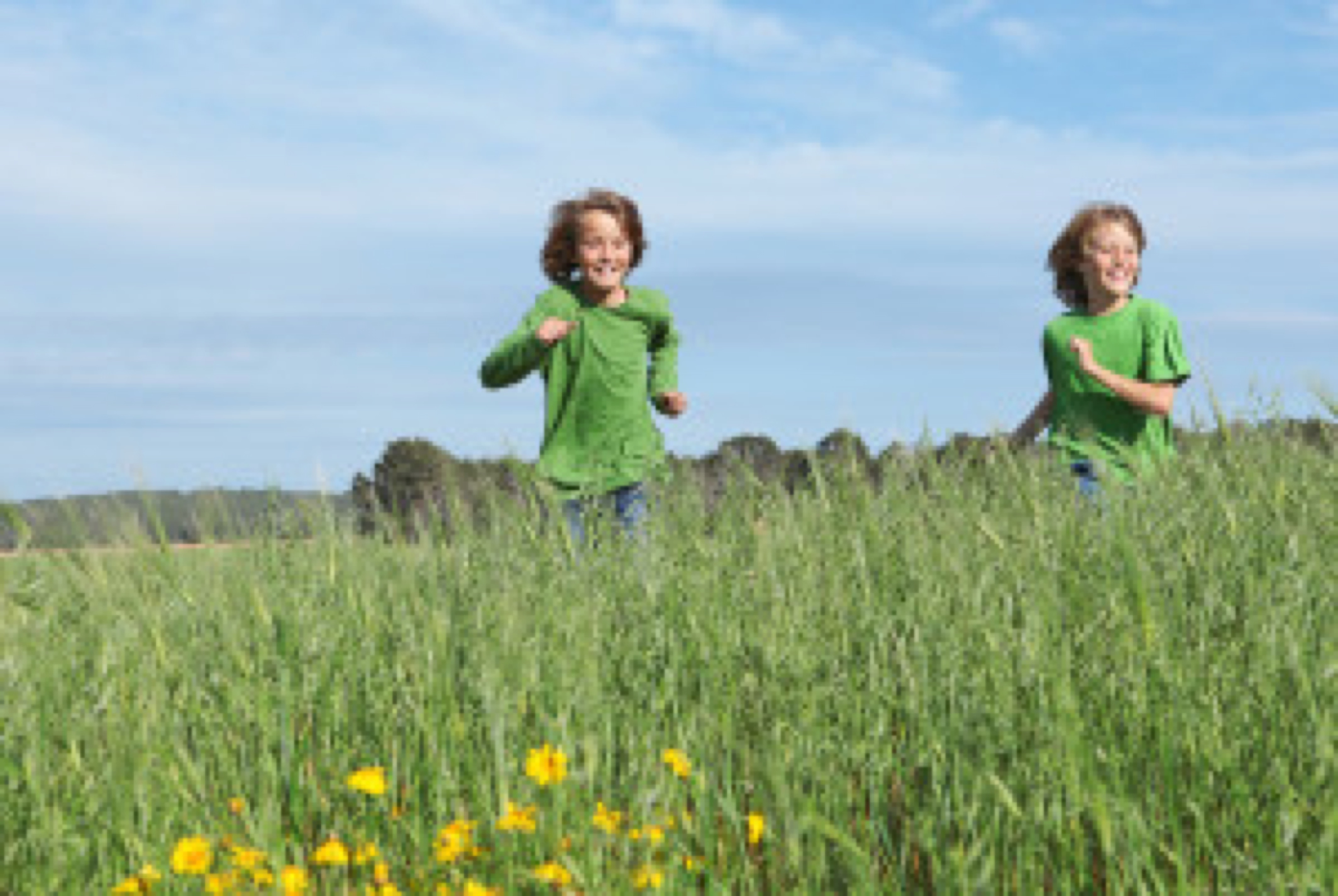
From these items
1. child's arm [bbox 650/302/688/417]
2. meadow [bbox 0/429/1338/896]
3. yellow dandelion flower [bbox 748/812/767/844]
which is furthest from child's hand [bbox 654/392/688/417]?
yellow dandelion flower [bbox 748/812/767/844]

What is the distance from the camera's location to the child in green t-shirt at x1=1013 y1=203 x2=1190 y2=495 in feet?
21.6

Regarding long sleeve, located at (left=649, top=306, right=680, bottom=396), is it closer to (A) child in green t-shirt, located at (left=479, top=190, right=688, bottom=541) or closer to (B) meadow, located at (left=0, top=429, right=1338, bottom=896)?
(A) child in green t-shirt, located at (left=479, top=190, right=688, bottom=541)

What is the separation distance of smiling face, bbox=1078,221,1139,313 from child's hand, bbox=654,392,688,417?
2257mm

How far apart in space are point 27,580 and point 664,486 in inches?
77.4

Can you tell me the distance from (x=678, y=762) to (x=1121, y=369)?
5.05m

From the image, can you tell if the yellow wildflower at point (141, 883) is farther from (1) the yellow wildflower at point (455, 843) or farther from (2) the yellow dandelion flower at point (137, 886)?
(1) the yellow wildflower at point (455, 843)

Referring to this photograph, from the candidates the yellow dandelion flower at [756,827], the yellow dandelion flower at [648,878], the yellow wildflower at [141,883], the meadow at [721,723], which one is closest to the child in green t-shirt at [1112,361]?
the meadow at [721,723]

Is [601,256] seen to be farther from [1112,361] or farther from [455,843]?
[455,843]

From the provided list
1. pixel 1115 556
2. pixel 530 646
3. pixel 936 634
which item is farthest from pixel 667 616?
pixel 1115 556

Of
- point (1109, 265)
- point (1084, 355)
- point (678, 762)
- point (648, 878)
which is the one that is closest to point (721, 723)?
point (678, 762)

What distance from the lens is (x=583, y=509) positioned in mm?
4566

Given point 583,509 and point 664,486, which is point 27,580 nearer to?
point 583,509

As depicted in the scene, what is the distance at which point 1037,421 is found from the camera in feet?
22.6

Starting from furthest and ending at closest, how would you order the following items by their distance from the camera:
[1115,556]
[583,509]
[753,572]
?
[583,509]
[753,572]
[1115,556]
